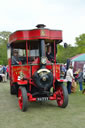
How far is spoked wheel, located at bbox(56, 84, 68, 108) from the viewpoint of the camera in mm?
6145

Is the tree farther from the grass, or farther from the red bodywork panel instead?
the grass

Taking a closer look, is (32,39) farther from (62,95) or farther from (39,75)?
(62,95)

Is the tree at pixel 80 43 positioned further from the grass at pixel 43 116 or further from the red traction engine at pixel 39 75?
the grass at pixel 43 116

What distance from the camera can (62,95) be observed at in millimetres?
6402

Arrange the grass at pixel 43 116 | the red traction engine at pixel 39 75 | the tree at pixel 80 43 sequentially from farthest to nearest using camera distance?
the tree at pixel 80 43, the red traction engine at pixel 39 75, the grass at pixel 43 116

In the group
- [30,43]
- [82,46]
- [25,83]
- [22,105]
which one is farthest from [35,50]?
[82,46]

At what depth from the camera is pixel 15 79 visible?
6965 mm

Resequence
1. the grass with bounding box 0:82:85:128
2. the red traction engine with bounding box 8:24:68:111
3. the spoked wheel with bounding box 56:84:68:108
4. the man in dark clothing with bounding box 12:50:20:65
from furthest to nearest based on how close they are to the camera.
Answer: the man in dark clothing with bounding box 12:50:20:65, the spoked wheel with bounding box 56:84:68:108, the red traction engine with bounding box 8:24:68:111, the grass with bounding box 0:82:85:128

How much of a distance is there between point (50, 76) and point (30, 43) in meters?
1.60

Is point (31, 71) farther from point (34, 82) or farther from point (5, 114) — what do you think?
point (5, 114)

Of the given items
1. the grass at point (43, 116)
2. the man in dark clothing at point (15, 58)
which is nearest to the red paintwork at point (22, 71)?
the man in dark clothing at point (15, 58)

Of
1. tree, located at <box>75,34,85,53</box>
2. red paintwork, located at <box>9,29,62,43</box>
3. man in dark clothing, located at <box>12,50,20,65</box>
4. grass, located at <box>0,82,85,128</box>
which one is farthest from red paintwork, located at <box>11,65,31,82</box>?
tree, located at <box>75,34,85,53</box>

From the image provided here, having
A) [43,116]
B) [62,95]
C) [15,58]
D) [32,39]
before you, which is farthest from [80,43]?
[43,116]

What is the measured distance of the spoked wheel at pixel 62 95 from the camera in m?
6.14
